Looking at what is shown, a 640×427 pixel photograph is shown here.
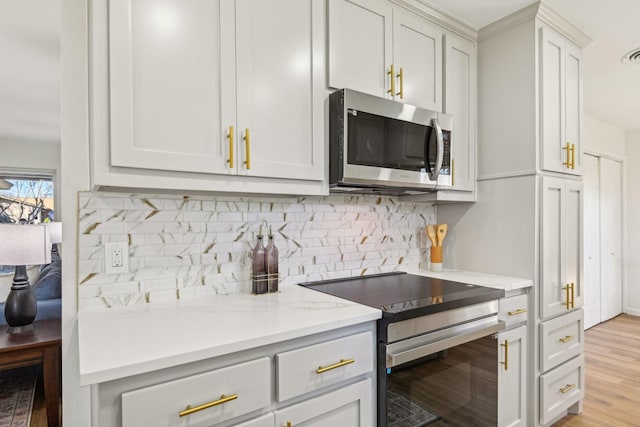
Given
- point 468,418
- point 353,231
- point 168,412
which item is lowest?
point 468,418

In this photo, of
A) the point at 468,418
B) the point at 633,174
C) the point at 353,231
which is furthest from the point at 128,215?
the point at 633,174

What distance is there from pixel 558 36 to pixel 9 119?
4156mm

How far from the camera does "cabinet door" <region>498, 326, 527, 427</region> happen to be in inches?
71.9

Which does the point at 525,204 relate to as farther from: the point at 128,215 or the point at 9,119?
the point at 9,119

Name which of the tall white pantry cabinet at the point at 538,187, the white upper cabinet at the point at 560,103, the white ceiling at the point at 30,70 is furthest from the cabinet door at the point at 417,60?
the white ceiling at the point at 30,70

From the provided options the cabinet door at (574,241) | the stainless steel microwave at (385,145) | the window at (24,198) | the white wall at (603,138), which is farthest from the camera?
the white wall at (603,138)

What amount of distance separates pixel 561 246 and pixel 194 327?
6.89 feet

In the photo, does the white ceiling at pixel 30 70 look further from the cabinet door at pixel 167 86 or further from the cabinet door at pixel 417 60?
the cabinet door at pixel 417 60

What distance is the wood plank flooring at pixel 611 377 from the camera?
2254 mm

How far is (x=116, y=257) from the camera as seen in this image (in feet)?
4.57

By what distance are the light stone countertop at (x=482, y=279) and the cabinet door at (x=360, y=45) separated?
1.12 meters

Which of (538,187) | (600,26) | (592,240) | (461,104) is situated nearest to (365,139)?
(461,104)

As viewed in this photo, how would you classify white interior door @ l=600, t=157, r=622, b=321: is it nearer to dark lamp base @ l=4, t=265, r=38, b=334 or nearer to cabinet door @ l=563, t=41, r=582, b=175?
cabinet door @ l=563, t=41, r=582, b=175

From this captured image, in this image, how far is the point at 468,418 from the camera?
1.65m
